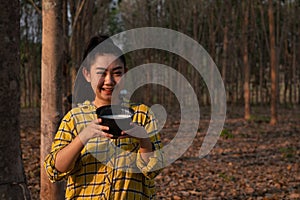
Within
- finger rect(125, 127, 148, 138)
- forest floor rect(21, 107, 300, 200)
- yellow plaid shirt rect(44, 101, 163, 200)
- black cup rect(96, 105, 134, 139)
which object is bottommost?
forest floor rect(21, 107, 300, 200)

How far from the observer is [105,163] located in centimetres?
166

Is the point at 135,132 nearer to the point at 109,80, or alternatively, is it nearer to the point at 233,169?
the point at 109,80

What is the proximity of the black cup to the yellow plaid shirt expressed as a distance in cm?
11

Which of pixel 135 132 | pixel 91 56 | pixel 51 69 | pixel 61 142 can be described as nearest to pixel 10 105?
pixel 61 142

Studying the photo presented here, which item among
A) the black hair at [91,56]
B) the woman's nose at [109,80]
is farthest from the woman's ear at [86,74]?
the woman's nose at [109,80]

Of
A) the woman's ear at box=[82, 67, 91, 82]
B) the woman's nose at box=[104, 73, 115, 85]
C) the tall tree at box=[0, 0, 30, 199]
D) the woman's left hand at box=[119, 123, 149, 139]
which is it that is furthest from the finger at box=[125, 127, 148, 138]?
the tall tree at box=[0, 0, 30, 199]

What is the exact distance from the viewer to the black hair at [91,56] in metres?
1.68

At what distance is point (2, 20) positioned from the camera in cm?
165

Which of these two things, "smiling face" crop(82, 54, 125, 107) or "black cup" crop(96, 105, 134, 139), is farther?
"smiling face" crop(82, 54, 125, 107)

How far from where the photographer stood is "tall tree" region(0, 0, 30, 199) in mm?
1639

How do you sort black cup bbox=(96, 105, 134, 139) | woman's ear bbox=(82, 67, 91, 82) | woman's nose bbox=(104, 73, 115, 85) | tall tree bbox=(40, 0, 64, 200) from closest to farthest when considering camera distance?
black cup bbox=(96, 105, 134, 139), woman's nose bbox=(104, 73, 115, 85), woman's ear bbox=(82, 67, 91, 82), tall tree bbox=(40, 0, 64, 200)

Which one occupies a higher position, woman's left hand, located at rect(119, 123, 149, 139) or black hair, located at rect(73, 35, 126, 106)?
black hair, located at rect(73, 35, 126, 106)

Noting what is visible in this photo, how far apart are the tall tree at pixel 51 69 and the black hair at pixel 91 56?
133 centimetres

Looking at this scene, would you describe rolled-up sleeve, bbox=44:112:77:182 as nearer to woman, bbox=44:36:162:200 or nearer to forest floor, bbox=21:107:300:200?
woman, bbox=44:36:162:200
